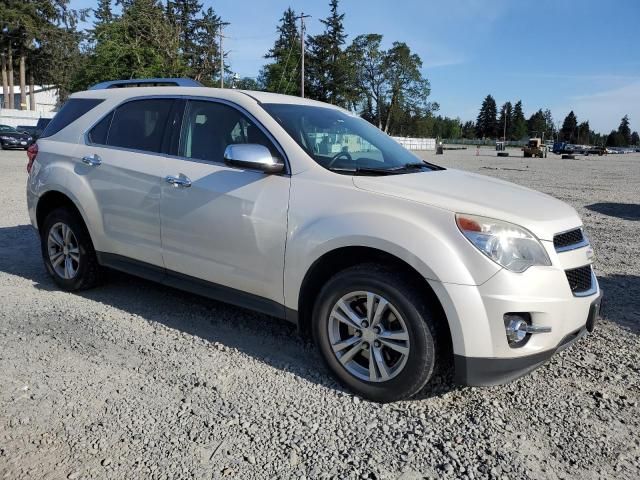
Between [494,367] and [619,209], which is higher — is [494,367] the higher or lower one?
the lower one

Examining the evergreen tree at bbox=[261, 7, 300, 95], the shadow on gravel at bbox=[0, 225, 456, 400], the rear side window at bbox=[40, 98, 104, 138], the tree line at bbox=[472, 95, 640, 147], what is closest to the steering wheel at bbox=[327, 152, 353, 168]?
the shadow on gravel at bbox=[0, 225, 456, 400]

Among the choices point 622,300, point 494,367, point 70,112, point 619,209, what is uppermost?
point 70,112

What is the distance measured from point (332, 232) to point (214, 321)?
5.53 feet

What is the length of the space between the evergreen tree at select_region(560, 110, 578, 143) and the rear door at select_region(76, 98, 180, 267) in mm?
167170

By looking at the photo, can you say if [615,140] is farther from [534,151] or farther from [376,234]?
[376,234]

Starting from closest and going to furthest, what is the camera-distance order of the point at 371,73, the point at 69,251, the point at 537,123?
the point at 69,251 < the point at 371,73 < the point at 537,123

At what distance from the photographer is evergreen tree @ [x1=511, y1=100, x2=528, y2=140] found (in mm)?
147000

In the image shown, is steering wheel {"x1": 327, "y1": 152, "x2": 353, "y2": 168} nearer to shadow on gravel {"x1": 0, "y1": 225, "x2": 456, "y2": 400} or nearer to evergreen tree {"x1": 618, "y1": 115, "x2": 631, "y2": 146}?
shadow on gravel {"x1": 0, "y1": 225, "x2": 456, "y2": 400}

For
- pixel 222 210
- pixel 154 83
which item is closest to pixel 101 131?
pixel 154 83

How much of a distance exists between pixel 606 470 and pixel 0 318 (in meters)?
4.34

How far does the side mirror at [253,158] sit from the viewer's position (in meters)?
3.43

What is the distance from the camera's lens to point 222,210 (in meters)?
3.73

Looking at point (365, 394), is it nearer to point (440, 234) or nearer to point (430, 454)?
point (430, 454)

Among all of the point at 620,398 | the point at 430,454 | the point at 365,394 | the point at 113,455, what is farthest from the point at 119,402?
the point at 620,398
